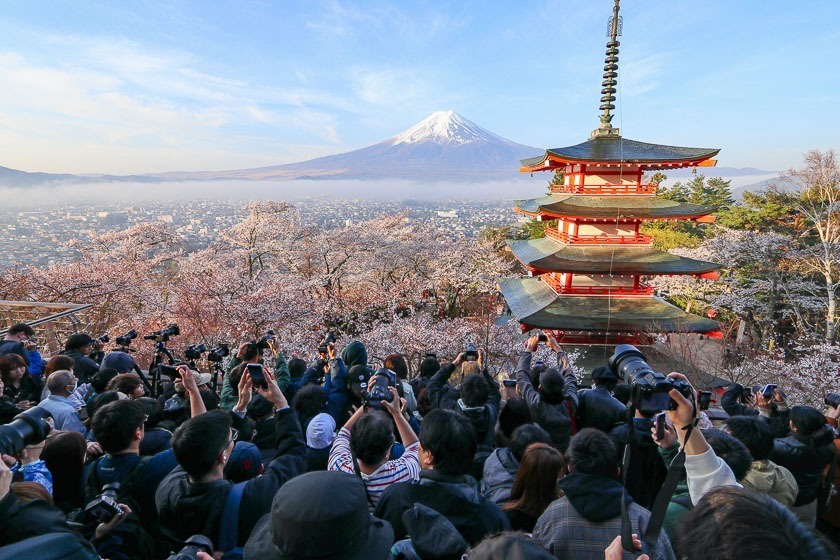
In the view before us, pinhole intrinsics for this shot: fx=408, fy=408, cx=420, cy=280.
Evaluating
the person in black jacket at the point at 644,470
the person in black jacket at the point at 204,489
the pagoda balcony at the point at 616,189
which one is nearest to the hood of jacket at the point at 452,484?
the person in black jacket at the point at 204,489

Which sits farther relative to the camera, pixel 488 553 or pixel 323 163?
pixel 323 163

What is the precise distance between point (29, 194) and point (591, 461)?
2557 inches

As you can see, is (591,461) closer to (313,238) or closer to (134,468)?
(134,468)

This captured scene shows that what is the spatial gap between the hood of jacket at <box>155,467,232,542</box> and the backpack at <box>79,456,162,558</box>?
0.11 metres

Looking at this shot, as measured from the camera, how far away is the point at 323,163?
97438 millimetres

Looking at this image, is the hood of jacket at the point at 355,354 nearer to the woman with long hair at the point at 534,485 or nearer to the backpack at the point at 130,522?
the backpack at the point at 130,522

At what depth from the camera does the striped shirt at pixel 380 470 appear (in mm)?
2346

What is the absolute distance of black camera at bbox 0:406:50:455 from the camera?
5.68 ft

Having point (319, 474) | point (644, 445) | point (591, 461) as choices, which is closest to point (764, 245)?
point (644, 445)

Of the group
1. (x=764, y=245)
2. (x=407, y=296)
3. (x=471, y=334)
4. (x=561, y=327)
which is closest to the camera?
(x=561, y=327)

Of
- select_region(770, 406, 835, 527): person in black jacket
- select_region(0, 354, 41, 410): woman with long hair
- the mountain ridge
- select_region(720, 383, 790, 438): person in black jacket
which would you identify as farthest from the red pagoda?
the mountain ridge

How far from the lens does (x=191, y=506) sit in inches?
74.4

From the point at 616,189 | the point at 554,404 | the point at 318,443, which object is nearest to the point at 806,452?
the point at 554,404

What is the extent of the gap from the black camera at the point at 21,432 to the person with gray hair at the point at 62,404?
158cm
